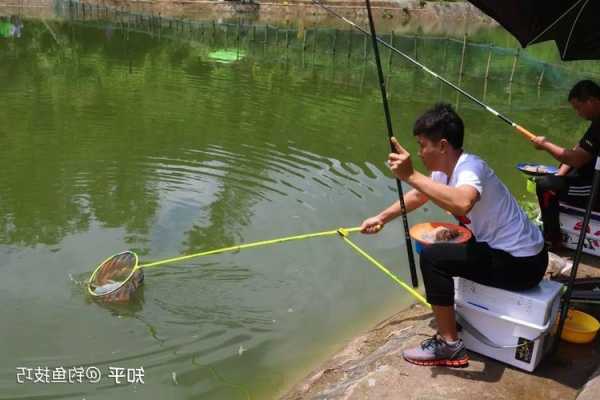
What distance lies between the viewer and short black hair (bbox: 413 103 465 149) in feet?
8.16

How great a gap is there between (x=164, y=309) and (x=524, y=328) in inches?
100

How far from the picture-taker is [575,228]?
4145mm

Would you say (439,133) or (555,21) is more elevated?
(555,21)

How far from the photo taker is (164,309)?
4152 millimetres

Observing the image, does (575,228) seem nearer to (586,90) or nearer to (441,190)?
(586,90)

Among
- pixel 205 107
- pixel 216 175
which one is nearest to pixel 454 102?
pixel 205 107

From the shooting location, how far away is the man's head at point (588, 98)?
383 centimetres

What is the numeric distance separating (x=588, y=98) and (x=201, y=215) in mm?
3688

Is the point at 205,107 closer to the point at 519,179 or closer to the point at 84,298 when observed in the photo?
the point at 519,179

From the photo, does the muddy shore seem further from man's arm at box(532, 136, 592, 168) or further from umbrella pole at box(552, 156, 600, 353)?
umbrella pole at box(552, 156, 600, 353)

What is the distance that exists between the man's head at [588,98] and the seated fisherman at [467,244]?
5.26ft

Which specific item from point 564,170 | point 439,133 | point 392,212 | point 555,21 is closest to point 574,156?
point 564,170

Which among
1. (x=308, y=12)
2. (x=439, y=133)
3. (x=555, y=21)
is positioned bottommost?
(x=439, y=133)

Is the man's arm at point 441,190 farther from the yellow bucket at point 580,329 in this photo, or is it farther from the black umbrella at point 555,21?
the black umbrella at point 555,21
